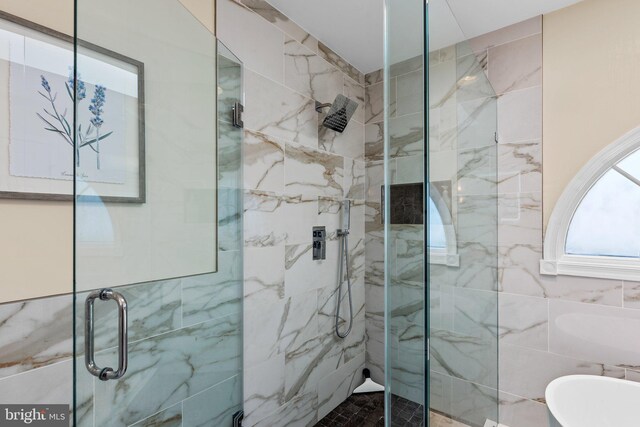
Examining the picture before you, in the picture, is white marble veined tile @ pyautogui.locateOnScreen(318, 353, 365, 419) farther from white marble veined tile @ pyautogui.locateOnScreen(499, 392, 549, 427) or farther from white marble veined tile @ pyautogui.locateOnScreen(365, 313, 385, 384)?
white marble veined tile @ pyautogui.locateOnScreen(499, 392, 549, 427)

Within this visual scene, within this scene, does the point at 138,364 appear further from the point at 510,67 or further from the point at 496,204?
the point at 510,67

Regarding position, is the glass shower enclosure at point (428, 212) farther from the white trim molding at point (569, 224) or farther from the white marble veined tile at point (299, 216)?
the white marble veined tile at point (299, 216)

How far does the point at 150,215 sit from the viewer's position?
909 mm

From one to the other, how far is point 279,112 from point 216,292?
1.05 meters

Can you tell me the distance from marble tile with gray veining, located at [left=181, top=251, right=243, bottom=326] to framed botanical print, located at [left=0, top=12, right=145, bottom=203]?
414 millimetres

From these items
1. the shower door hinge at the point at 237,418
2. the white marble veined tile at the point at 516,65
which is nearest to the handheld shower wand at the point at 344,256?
the shower door hinge at the point at 237,418

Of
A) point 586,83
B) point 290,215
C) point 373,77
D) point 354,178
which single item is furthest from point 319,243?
point 586,83

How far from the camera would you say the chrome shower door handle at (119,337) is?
0.77 meters

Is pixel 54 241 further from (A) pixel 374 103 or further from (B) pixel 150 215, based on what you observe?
(A) pixel 374 103

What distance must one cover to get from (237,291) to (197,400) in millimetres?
456

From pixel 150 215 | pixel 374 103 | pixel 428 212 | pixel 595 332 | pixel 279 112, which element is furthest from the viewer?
pixel 374 103

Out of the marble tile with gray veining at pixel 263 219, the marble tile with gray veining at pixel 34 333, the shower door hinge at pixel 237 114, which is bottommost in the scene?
the marble tile with gray veining at pixel 34 333

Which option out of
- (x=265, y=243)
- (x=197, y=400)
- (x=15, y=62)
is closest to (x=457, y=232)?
(x=265, y=243)

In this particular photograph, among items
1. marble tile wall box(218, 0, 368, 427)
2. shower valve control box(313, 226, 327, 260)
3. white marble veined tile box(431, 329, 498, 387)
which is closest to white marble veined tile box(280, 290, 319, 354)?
marble tile wall box(218, 0, 368, 427)
